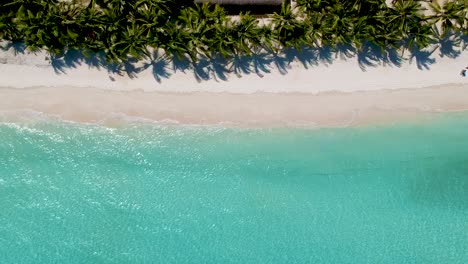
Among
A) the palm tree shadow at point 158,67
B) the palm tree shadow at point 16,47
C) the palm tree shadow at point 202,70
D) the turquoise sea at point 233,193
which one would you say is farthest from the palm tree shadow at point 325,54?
the palm tree shadow at point 16,47

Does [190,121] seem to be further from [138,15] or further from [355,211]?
[355,211]

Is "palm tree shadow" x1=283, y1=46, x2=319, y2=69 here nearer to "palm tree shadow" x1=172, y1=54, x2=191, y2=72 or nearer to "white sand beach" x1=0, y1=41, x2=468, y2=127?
"white sand beach" x1=0, y1=41, x2=468, y2=127

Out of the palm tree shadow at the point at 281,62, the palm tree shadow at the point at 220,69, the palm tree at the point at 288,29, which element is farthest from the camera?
the palm tree shadow at the point at 281,62

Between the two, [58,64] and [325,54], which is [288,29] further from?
[58,64]

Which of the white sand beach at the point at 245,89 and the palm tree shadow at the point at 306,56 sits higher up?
the palm tree shadow at the point at 306,56

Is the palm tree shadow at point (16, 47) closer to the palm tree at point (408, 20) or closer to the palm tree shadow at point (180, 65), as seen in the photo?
the palm tree shadow at point (180, 65)

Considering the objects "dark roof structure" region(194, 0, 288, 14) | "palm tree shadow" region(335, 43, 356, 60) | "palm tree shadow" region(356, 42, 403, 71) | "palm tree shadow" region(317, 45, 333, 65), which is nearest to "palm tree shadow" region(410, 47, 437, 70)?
"palm tree shadow" region(356, 42, 403, 71)

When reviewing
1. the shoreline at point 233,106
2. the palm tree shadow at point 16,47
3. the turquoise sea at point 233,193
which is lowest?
the turquoise sea at point 233,193
